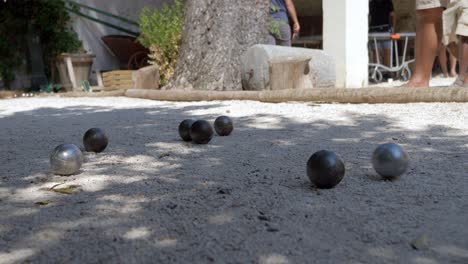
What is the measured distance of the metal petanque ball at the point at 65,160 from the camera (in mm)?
2566

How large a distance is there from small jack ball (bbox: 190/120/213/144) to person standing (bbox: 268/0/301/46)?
471 centimetres

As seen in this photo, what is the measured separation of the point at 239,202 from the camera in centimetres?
205

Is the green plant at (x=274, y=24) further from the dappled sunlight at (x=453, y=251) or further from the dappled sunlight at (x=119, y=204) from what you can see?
the dappled sunlight at (x=453, y=251)

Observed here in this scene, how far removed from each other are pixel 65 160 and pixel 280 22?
19.4 ft

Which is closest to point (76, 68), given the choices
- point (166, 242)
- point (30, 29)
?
point (30, 29)

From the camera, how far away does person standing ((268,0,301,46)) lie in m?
7.87

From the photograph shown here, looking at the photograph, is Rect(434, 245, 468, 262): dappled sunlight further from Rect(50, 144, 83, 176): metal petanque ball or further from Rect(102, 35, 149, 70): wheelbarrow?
Rect(102, 35, 149, 70): wheelbarrow

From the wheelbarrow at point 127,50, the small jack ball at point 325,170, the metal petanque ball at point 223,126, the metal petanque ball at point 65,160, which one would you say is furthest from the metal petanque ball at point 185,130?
the wheelbarrow at point 127,50

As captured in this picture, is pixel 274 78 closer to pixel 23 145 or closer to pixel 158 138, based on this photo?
pixel 158 138

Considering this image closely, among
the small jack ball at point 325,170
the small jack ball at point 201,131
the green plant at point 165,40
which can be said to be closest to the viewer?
the small jack ball at point 325,170

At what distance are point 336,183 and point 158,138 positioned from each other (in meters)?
1.88

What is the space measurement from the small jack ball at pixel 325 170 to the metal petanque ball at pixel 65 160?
3.96ft

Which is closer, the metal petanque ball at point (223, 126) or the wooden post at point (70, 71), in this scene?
the metal petanque ball at point (223, 126)

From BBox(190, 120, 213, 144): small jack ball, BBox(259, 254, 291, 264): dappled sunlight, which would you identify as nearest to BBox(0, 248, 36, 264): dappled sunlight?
BBox(259, 254, 291, 264): dappled sunlight
